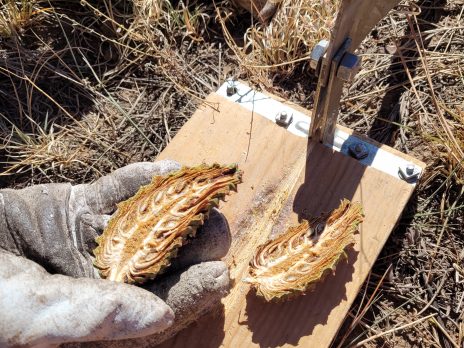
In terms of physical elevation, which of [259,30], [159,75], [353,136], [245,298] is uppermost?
[259,30]

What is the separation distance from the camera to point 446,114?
7.25 ft

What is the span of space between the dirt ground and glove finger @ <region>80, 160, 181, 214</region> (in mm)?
633

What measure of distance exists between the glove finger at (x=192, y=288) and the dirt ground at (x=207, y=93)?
63cm

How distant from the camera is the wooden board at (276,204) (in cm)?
165

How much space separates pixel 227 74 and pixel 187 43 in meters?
0.26

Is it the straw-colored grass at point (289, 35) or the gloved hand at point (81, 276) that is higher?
the straw-colored grass at point (289, 35)

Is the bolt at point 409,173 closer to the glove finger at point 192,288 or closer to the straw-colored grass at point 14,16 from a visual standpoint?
the glove finger at point 192,288

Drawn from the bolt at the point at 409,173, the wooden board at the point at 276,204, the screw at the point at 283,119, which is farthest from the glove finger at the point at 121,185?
the bolt at the point at 409,173

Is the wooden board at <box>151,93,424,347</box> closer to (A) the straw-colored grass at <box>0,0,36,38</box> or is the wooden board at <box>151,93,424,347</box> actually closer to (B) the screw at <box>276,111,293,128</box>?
(B) the screw at <box>276,111,293,128</box>

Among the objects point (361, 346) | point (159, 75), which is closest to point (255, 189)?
point (361, 346)

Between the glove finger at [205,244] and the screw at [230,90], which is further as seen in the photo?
the screw at [230,90]

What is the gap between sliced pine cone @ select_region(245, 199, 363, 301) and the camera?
1603 millimetres

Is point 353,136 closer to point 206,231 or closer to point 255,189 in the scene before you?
point 255,189

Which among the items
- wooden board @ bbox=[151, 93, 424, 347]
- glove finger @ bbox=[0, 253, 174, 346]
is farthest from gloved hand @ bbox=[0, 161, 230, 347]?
wooden board @ bbox=[151, 93, 424, 347]
